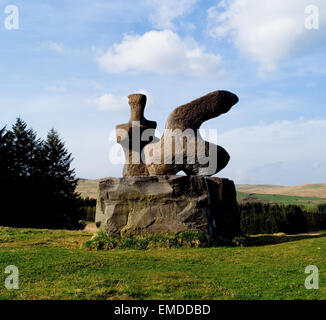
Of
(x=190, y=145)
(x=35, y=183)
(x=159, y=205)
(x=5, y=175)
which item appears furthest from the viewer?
(x=35, y=183)

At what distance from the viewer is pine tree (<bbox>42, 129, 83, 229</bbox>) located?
29.8 meters

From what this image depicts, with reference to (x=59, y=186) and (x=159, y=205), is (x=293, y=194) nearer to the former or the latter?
(x=59, y=186)

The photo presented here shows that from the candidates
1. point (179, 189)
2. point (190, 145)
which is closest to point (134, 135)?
point (190, 145)

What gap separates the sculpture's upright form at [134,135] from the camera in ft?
41.2

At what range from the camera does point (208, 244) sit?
32.5 feet

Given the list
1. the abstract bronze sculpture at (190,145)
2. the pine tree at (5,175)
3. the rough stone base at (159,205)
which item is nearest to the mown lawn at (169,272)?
the rough stone base at (159,205)

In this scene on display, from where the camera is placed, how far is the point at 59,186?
32.5 meters

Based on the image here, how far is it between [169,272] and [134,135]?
6.60m

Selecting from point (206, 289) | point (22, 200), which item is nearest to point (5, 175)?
point (22, 200)

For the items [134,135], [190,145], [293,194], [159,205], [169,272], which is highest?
[134,135]

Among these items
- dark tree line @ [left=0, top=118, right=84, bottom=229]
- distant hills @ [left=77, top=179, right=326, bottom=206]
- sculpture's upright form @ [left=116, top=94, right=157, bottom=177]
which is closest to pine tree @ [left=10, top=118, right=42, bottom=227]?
dark tree line @ [left=0, top=118, right=84, bottom=229]

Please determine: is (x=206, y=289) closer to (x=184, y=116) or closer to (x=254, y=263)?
(x=254, y=263)

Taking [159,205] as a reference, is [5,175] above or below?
above
